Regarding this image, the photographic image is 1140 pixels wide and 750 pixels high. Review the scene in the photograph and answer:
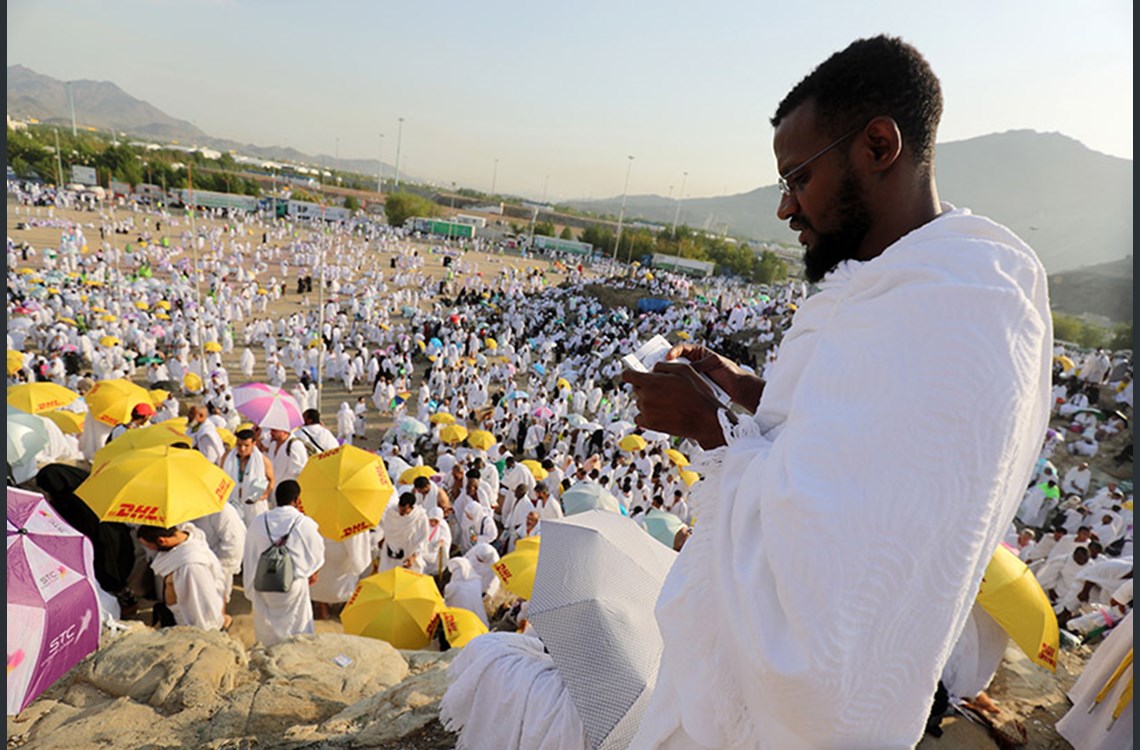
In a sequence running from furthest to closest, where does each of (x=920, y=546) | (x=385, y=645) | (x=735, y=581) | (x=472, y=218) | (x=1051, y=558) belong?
(x=472, y=218) < (x=1051, y=558) < (x=385, y=645) < (x=735, y=581) < (x=920, y=546)

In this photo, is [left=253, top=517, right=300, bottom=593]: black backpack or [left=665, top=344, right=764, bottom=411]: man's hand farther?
[left=253, top=517, right=300, bottom=593]: black backpack

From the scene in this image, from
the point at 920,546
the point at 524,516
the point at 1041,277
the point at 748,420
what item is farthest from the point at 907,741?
the point at 524,516

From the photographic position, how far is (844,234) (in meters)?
1.12

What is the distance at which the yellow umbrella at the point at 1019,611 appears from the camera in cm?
327

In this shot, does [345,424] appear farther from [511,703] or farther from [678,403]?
[678,403]

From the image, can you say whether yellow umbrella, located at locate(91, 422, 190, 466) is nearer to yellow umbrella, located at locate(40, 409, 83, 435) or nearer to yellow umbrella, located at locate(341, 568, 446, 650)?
yellow umbrella, located at locate(341, 568, 446, 650)

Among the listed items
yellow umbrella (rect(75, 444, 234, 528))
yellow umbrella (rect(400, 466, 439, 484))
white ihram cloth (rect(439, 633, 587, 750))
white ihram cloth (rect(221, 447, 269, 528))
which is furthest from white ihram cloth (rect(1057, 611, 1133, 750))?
white ihram cloth (rect(221, 447, 269, 528))

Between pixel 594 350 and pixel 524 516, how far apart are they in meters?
14.5

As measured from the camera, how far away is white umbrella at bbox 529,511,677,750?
199cm

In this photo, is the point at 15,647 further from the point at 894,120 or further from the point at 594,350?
the point at 594,350

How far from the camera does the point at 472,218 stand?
67938mm

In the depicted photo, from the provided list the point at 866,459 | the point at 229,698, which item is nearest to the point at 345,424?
the point at 229,698

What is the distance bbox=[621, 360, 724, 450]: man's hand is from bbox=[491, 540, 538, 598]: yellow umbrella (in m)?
3.38

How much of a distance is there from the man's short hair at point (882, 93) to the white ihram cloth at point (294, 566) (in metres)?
3.94
